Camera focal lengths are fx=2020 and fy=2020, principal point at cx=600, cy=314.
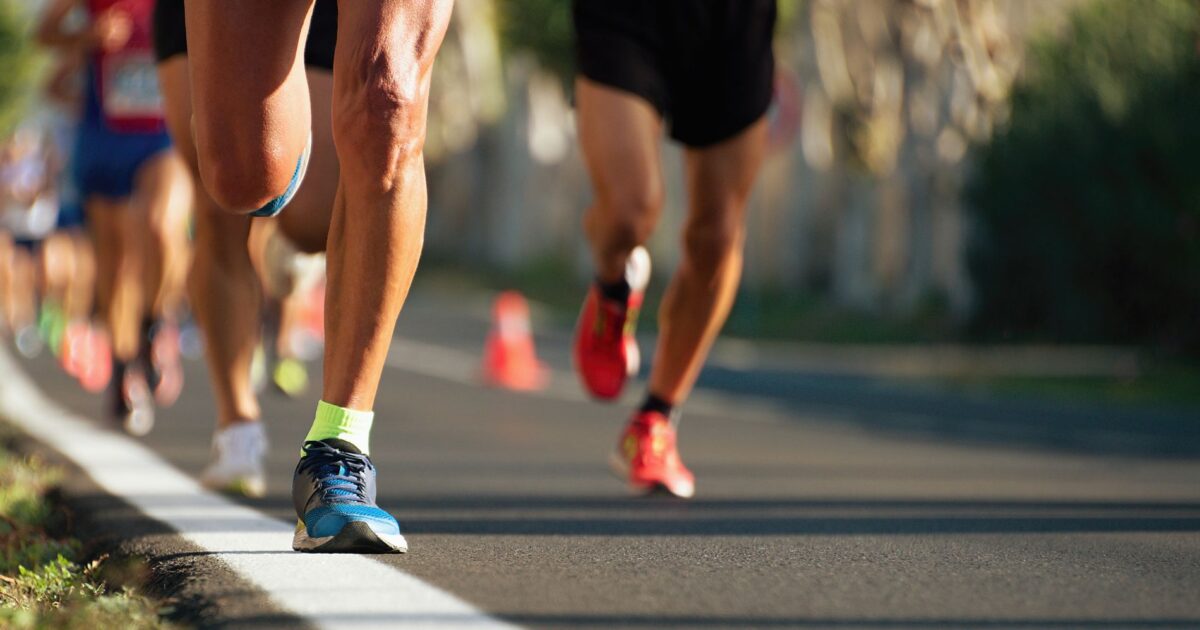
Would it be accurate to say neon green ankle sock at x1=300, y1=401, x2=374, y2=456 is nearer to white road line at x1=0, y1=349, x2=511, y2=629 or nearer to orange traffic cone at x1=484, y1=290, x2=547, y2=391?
white road line at x1=0, y1=349, x2=511, y2=629

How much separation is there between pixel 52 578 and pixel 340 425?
2.04ft

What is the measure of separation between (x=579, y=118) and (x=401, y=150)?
1.75 meters

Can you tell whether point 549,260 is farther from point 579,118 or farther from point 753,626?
point 753,626

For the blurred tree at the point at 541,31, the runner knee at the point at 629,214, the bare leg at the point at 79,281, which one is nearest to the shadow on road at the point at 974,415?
the bare leg at the point at 79,281

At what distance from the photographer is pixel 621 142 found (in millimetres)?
5488

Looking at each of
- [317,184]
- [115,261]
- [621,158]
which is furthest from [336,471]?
[115,261]

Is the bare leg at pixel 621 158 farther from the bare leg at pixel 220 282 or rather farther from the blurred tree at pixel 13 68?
the blurred tree at pixel 13 68

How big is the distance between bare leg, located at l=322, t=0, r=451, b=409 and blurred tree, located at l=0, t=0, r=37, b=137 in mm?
40908

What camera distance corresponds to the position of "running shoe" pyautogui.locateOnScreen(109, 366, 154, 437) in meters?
8.38

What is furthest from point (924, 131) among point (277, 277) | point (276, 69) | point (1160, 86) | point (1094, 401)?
point (276, 69)

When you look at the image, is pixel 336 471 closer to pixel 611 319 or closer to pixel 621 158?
pixel 621 158

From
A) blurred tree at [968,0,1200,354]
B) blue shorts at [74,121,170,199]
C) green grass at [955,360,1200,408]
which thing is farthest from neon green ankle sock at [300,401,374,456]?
blurred tree at [968,0,1200,354]

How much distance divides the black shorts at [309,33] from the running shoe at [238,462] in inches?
40.8

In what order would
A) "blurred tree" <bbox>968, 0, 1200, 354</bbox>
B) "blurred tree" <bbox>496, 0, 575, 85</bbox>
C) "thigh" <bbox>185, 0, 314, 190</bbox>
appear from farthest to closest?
"blurred tree" <bbox>496, 0, 575, 85</bbox> → "blurred tree" <bbox>968, 0, 1200, 354</bbox> → "thigh" <bbox>185, 0, 314, 190</bbox>
